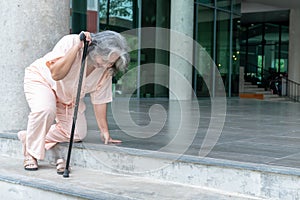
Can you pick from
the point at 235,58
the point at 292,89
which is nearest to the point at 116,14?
the point at 235,58

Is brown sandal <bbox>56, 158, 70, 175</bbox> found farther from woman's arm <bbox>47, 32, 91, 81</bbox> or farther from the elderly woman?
woman's arm <bbox>47, 32, 91, 81</bbox>

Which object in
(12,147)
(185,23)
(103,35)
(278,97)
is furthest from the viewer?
(278,97)

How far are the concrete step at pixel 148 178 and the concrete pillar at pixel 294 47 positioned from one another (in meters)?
20.8

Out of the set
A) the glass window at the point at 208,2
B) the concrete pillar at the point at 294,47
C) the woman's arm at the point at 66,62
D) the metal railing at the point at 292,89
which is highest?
the glass window at the point at 208,2

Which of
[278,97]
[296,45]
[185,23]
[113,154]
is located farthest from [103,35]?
[296,45]

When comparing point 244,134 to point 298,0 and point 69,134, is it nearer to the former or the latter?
point 69,134

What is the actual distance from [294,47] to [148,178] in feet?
70.5

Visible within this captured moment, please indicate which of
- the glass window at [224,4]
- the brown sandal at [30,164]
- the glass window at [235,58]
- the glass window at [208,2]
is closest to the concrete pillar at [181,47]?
the glass window at [208,2]

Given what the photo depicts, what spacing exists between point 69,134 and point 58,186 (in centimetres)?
85

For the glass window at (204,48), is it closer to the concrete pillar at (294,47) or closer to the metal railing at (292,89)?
the concrete pillar at (294,47)

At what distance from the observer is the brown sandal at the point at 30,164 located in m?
3.86

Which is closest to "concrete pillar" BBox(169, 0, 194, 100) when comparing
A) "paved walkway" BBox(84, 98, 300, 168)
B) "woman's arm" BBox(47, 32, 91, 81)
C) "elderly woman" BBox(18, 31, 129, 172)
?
"paved walkway" BBox(84, 98, 300, 168)

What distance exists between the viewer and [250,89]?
22750mm

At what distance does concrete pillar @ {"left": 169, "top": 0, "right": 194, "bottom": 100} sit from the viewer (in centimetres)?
1280
